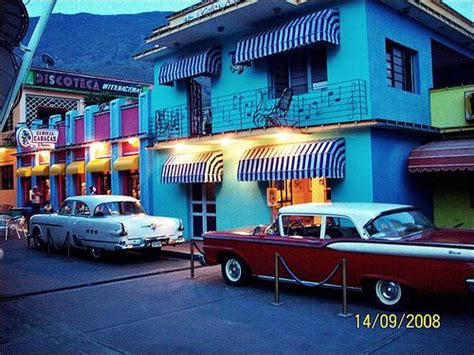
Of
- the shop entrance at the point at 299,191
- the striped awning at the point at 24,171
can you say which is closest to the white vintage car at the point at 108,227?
the shop entrance at the point at 299,191

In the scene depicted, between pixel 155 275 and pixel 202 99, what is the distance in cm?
776

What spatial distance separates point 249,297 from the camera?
8.22 m

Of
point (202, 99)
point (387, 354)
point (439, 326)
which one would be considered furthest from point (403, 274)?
point (202, 99)

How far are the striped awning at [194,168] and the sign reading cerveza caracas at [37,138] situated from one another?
8186 mm

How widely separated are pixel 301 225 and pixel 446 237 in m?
2.39

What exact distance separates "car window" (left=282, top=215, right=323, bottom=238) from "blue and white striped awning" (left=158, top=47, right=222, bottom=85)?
7.56 meters

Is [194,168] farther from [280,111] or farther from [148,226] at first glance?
[280,111]

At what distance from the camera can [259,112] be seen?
44.8 ft

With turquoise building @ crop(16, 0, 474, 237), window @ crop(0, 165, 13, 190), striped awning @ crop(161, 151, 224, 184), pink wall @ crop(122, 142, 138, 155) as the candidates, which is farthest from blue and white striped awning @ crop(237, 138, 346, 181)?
window @ crop(0, 165, 13, 190)

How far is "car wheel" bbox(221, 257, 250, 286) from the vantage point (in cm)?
899

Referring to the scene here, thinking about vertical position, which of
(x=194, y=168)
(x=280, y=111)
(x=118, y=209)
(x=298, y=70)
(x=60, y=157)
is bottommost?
(x=118, y=209)

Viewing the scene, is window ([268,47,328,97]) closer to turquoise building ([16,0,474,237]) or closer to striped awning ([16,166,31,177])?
turquoise building ([16,0,474,237])

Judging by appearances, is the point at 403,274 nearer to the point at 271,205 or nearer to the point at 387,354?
the point at 387,354

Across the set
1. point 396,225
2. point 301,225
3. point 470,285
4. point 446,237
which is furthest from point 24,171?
point 470,285
